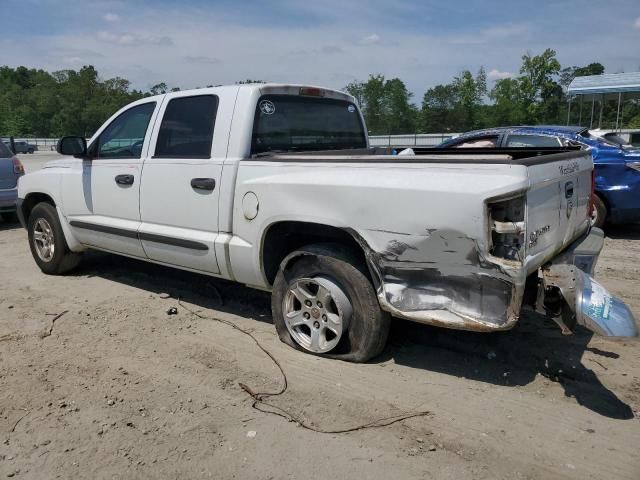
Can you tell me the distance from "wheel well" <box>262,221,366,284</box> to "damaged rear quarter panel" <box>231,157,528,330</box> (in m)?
0.18

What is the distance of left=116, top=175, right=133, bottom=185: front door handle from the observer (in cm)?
507

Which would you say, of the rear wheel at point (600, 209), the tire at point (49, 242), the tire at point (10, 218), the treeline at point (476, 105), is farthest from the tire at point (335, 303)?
the treeline at point (476, 105)

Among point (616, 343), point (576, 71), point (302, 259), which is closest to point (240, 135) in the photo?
point (302, 259)

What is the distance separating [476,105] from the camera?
163 feet

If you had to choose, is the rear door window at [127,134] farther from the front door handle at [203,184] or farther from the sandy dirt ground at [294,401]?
the sandy dirt ground at [294,401]

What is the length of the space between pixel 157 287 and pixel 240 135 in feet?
7.56

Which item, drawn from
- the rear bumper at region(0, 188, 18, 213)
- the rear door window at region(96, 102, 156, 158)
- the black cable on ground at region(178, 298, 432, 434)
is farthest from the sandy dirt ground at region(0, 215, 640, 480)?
the rear bumper at region(0, 188, 18, 213)

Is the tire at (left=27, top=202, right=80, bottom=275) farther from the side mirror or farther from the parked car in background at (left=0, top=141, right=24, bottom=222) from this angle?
the parked car in background at (left=0, top=141, right=24, bottom=222)

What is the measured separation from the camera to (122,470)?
279 cm

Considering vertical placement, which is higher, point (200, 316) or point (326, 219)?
point (326, 219)

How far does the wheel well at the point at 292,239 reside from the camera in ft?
12.6

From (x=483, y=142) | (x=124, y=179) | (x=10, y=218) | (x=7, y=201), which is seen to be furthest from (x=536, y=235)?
(x=10, y=218)

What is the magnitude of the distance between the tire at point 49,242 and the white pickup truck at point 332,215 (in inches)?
13.7

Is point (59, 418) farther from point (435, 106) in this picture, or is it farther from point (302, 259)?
point (435, 106)
